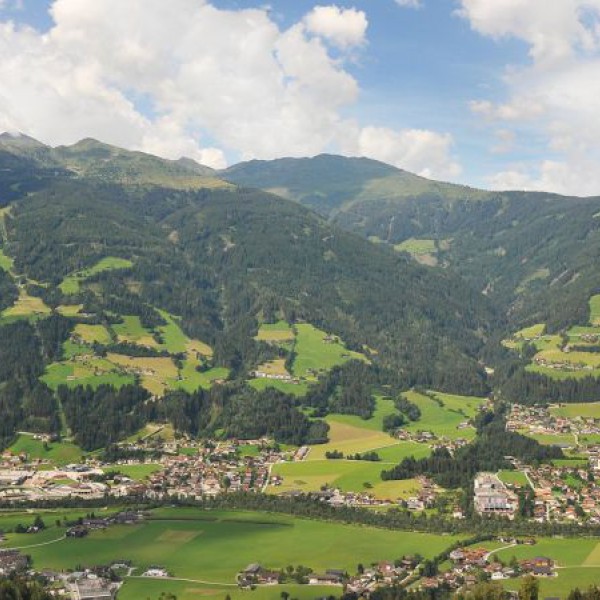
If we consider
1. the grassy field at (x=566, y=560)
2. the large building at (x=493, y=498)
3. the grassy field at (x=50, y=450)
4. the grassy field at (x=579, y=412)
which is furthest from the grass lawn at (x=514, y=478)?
the grassy field at (x=50, y=450)

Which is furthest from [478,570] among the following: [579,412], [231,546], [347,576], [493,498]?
[579,412]

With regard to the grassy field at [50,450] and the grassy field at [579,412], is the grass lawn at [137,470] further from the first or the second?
the grassy field at [579,412]

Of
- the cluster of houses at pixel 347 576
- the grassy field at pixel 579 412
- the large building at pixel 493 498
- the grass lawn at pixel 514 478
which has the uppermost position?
the grassy field at pixel 579 412

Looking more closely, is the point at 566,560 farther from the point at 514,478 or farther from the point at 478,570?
the point at 514,478

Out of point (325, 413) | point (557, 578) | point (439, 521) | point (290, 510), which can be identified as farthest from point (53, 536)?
point (325, 413)

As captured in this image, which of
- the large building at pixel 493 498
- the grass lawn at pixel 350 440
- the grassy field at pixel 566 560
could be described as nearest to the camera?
the grassy field at pixel 566 560

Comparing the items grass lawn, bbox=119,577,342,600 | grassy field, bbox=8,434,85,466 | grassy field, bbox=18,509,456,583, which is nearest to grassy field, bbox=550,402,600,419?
grassy field, bbox=18,509,456,583
